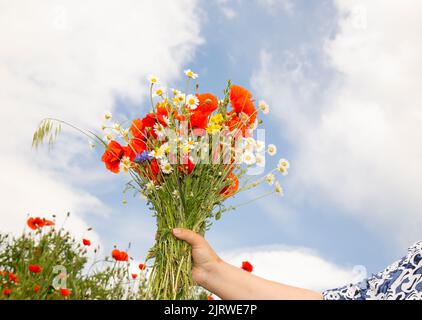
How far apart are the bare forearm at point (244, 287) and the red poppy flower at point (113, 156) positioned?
0.93 meters

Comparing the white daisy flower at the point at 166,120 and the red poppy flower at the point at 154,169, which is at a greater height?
the white daisy flower at the point at 166,120

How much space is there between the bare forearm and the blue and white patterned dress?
0.17m

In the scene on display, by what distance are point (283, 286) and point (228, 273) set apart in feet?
1.13

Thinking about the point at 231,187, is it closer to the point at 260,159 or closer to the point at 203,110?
the point at 260,159

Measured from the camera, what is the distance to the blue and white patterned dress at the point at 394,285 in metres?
2.98

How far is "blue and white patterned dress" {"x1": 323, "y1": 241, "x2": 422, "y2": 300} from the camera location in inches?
117

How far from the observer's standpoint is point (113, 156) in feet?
11.4

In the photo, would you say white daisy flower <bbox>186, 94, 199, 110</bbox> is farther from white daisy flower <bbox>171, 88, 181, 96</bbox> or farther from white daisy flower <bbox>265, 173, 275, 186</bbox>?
white daisy flower <bbox>265, 173, 275, 186</bbox>

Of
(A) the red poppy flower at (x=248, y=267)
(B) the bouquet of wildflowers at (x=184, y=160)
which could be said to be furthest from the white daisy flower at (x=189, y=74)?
(A) the red poppy flower at (x=248, y=267)

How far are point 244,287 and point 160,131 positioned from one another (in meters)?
1.08

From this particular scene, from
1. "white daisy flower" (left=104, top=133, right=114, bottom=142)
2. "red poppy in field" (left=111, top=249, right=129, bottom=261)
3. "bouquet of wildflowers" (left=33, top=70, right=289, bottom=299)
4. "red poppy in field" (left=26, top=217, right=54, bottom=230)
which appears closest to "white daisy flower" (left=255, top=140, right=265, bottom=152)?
"bouquet of wildflowers" (left=33, top=70, right=289, bottom=299)

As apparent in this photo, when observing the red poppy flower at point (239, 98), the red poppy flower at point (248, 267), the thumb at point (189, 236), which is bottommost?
the thumb at point (189, 236)

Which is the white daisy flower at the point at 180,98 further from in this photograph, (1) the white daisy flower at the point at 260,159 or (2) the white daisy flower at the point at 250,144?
(1) the white daisy flower at the point at 260,159
